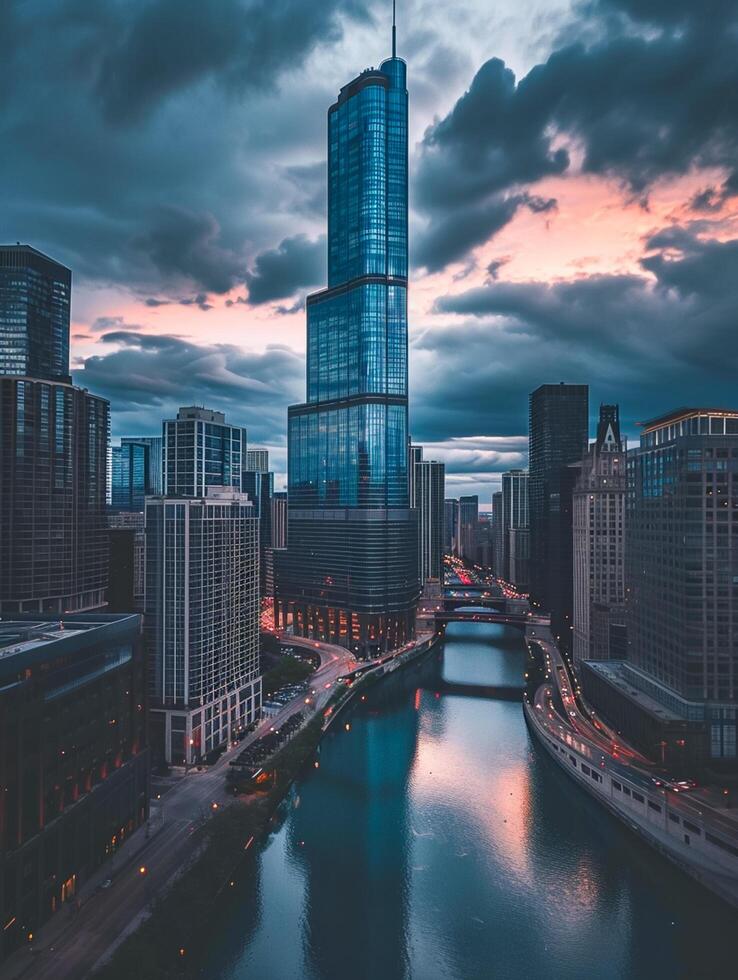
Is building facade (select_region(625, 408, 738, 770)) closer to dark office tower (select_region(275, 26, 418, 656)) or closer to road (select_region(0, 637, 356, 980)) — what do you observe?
road (select_region(0, 637, 356, 980))

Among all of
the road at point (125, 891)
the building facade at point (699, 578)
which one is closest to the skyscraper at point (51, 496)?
the road at point (125, 891)

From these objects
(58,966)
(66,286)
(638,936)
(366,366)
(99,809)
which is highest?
(66,286)

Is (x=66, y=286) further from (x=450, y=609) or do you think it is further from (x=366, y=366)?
(x=450, y=609)

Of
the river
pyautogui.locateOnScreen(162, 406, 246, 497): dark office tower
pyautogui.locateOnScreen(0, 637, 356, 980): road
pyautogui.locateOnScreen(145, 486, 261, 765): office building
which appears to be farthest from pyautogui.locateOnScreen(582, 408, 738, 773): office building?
pyautogui.locateOnScreen(162, 406, 246, 497): dark office tower

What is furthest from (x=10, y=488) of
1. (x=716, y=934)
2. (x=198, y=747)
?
(x=716, y=934)

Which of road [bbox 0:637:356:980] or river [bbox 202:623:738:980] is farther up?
road [bbox 0:637:356:980]

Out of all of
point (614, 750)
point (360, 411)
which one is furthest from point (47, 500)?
point (614, 750)
